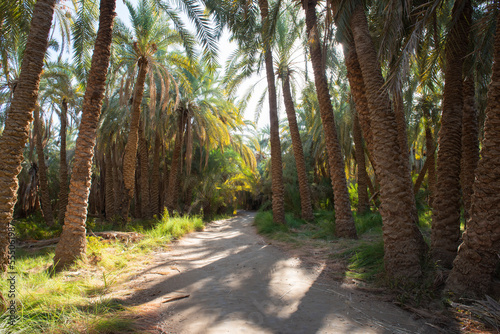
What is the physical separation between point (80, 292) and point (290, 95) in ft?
37.4

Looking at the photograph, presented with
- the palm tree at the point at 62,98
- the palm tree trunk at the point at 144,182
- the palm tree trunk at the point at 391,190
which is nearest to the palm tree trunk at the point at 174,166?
the palm tree trunk at the point at 144,182

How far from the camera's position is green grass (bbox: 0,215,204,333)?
8.87 feet

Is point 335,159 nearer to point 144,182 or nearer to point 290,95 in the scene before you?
point 290,95

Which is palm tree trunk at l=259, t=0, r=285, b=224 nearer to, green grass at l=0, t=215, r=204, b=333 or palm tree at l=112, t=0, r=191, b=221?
palm tree at l=112, t=0, r=191, b=221

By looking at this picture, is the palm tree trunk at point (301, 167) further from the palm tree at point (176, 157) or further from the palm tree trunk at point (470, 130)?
the palm tree trunk at point (470, 130)

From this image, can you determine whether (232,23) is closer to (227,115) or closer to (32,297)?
(227,115)

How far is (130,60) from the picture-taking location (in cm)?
1136

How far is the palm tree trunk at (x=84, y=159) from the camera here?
5516 mm

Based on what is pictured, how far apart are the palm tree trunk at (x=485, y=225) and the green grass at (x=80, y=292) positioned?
417 centimetres

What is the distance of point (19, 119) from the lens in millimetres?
4973

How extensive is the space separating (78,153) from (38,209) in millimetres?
22410

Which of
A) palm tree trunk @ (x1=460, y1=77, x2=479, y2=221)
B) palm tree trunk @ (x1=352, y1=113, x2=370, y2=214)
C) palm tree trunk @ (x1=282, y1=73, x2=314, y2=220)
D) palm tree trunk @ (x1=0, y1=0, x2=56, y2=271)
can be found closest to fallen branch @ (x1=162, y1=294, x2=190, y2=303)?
palm tree trunk @ (x1=0, y1=0, x2=56, y2=271)

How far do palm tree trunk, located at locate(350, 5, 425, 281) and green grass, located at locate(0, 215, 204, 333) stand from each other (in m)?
3.95

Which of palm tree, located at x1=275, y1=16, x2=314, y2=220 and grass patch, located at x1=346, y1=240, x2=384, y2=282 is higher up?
palm tree, located at x1=275, y1=16, x2=314, y2=220
